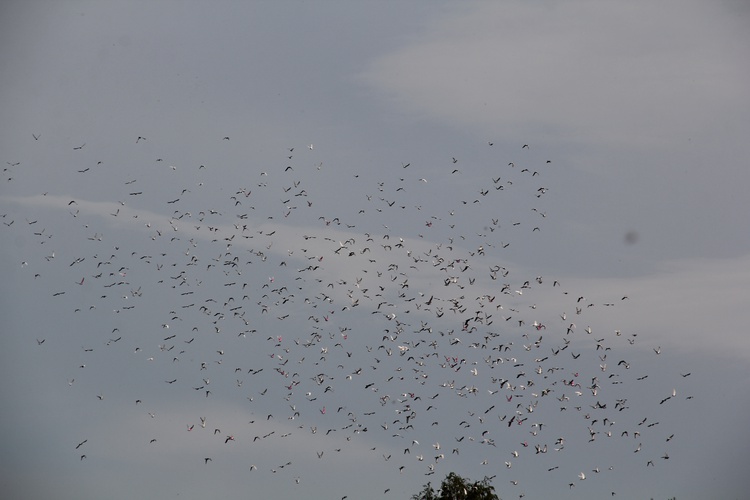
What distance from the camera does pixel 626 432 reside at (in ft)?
237

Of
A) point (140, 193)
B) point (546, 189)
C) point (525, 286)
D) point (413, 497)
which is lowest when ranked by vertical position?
point (413, 497)

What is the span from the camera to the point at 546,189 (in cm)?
7588

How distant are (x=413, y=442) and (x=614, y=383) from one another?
535 inches

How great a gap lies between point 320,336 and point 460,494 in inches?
1658

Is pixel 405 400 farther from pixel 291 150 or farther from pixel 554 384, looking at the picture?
pixel 291 150

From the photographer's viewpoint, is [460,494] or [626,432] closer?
[626,432]

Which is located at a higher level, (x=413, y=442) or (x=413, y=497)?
(x=413, y=442)

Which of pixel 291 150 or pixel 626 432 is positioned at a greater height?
pixel 291 150

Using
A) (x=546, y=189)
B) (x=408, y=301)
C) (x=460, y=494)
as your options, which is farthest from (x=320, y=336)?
(x=460, y=494)

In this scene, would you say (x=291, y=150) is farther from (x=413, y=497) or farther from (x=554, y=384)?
(x=413, y=497)

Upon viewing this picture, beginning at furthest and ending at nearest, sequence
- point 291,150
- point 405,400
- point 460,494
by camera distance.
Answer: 1. point 460,494
2. point 405,400
3. point 291,150

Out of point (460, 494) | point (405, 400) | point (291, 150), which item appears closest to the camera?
point (291, 150)

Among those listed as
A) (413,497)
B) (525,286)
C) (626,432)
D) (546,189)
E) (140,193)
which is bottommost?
(413,497)

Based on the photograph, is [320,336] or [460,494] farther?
[460,494]
